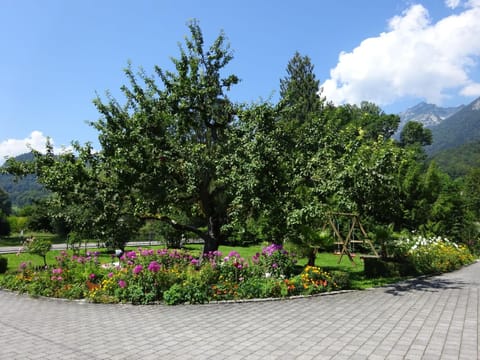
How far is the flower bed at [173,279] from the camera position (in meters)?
9.24

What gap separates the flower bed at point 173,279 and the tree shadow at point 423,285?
1.69m

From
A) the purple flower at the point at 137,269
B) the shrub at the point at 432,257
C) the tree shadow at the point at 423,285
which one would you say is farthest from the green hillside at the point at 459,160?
the purple flower at the point at 137,269

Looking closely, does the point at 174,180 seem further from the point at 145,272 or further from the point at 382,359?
the point at 382,359

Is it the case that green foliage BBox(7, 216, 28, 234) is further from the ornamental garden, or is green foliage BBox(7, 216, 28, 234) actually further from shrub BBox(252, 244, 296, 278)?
shrub BBox(252, 244, 296, 278)

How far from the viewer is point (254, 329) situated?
266 inches

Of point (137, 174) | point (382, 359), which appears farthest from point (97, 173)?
point (382, 359)

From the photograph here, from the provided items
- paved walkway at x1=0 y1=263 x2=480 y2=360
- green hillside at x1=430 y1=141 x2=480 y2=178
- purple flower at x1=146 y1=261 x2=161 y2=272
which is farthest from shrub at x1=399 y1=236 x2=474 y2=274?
green hillside at x1=430 y1=141 x2=480 y2=178

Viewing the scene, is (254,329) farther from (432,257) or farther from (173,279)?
(432,257)

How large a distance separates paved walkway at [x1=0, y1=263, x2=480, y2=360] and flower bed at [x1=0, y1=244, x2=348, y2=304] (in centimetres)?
42

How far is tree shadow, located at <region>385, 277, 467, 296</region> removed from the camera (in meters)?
10.8

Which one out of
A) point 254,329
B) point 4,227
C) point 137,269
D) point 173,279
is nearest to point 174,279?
point 173,279

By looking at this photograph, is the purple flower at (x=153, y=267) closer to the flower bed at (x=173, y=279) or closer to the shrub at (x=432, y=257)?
the flower bed at (x=173, y=279)

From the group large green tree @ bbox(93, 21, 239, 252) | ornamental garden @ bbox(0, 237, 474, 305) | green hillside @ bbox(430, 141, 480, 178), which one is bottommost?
ornamental garden @ bbox(0, 237, 474, 305)

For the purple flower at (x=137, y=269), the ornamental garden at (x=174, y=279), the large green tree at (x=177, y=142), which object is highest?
the large green tree at (x=177, y=142)
